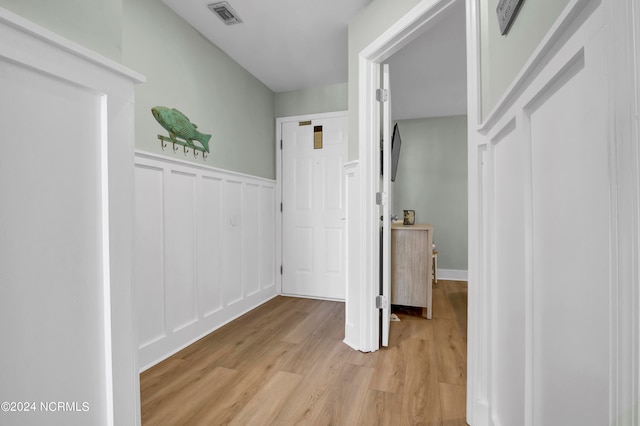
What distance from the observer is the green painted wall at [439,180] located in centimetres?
429

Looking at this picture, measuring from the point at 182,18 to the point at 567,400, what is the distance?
2769 mm

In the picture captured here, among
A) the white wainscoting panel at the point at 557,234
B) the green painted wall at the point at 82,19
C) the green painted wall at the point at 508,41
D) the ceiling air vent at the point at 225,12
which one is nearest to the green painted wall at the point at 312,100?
the ceiling air vent at the point at 225,12

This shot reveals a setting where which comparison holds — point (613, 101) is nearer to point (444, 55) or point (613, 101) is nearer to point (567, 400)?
point (567, 400)

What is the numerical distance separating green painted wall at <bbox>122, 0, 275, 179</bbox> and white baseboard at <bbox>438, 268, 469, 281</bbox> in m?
2.91

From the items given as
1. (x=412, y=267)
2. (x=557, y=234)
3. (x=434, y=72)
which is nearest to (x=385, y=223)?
(x=412, y=267)

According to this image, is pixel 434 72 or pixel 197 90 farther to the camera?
pixel 434 72

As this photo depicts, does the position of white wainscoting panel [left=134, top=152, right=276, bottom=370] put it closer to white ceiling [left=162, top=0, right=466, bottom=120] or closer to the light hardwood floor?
the light hardwood floor

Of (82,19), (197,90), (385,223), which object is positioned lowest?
(385,223)

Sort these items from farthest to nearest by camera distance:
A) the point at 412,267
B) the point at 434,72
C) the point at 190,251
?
the point at 434,72
the point at 412,267
the point at 190,251

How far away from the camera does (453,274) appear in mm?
4328

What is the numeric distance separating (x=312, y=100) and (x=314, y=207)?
122cm

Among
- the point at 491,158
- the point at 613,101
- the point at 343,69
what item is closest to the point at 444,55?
the point at 343,69

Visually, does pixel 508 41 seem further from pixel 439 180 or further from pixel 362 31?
pixel 439 180

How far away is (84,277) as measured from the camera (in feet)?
2.27
